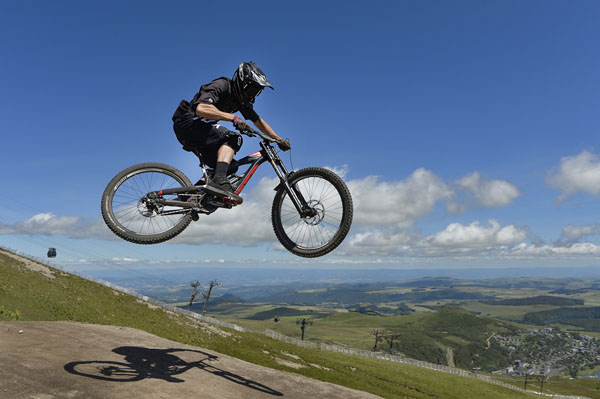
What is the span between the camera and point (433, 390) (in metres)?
70.4

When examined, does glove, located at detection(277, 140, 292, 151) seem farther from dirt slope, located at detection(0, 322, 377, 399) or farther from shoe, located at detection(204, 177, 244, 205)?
dirt slope, located at detection(0, 322, 377, 399)

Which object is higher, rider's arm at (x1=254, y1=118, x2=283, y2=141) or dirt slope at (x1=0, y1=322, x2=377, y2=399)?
rider's arm at (x1=254, y1=118, x2=283, y2=141)

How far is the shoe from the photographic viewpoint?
8273 mm

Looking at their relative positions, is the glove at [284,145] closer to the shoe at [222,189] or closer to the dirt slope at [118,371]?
the shoe at [222,189]

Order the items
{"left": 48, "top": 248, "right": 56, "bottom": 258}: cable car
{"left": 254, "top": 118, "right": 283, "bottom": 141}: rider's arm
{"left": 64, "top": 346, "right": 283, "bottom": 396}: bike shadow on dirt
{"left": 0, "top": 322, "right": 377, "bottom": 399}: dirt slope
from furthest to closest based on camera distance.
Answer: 1. {"left": 48, "top": 248, "right": 56, "bottom": 258}: cable car
2. {"left": 64, "top": 346, "right": 283, "bottom": 396}: bike shadow on dirt
3. {"left": 0, "top": 322, "right": 377, "bottom": 399}: dirt slope
4. {"left": 254, "top": 118, "right": 283, "bottom": 141}: rider's arm

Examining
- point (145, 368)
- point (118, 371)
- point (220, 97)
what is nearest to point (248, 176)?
point (220, 97)

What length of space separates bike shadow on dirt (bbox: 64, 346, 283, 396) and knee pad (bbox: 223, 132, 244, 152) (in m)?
11.2

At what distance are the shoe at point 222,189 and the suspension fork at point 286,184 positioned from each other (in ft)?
3.93

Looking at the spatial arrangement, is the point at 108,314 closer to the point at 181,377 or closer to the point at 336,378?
the point at 336,378

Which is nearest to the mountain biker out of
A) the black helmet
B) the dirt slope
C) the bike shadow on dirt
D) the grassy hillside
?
the black helmet

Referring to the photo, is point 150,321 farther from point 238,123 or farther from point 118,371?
point 238,123

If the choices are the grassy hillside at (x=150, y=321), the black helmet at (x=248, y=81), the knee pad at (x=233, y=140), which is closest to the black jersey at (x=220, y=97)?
the black helmet at (x=248, y=81)

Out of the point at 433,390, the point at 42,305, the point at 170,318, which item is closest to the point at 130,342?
the point at 42,305

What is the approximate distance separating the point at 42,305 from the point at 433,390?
65.4 m
